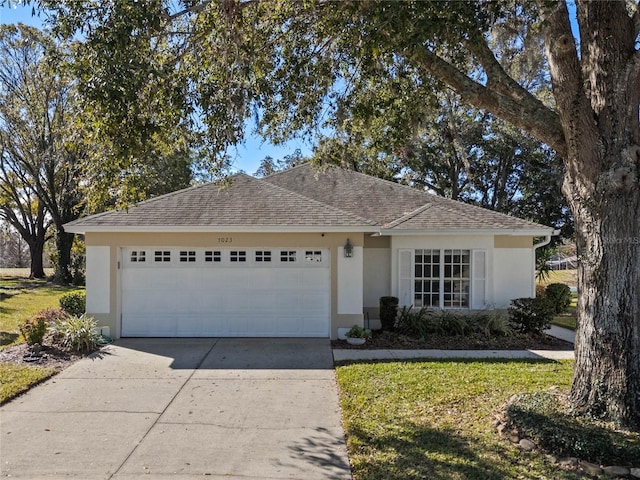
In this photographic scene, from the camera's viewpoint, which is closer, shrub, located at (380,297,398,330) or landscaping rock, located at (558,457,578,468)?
landscaping rock, located at (558,457,578,468)

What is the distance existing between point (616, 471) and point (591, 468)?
0.21 m

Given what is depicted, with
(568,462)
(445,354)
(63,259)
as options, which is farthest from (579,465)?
(63,259)

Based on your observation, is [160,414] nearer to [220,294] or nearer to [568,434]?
[568,434]

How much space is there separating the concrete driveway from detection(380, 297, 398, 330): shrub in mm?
2804

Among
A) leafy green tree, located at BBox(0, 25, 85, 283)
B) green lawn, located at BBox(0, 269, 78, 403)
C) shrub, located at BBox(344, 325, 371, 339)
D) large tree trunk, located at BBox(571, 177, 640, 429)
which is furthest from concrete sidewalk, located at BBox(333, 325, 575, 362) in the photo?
leafy green tree, located at BBox(0, 25, 85, 283)

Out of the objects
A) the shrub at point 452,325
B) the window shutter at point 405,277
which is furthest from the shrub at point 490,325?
the window shutter at point 405,277

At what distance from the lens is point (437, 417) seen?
5684 millimetres

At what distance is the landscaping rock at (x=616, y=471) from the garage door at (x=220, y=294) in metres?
6.88

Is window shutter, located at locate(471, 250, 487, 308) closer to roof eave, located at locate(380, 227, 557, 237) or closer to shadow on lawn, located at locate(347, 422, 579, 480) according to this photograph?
roof eave, located at locate(380, 227, 557, 237)

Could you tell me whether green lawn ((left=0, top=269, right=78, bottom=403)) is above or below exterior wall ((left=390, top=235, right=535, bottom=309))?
below

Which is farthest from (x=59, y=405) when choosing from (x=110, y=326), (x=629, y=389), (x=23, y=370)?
(x=629, y=389)

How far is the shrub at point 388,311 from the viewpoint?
36.7ft

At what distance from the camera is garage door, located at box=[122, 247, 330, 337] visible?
1067 cm

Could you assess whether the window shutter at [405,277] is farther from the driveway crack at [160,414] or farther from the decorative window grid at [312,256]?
the driveway crack at [160,414]
